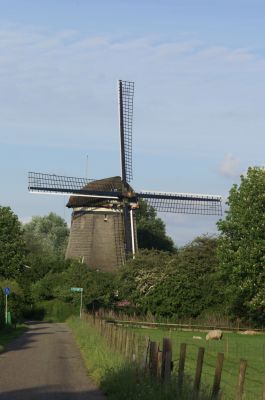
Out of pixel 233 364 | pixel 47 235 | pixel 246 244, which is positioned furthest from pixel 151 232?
pixel 233 364

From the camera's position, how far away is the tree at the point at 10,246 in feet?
244

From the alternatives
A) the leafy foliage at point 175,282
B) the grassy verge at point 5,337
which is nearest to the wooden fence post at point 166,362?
the grassy verge at point 5,337

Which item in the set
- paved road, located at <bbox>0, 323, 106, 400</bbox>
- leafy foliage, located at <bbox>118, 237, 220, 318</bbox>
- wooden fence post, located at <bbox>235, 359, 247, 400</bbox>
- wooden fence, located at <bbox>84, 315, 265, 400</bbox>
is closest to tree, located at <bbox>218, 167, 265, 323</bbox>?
leafy foliage, located at <bbox>118, 237, 220, 318</bbox>

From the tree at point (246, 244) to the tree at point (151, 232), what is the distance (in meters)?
51.0

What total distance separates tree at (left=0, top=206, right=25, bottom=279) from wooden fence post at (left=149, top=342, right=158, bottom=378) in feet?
192

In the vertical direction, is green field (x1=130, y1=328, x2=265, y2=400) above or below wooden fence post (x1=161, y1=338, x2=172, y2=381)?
below

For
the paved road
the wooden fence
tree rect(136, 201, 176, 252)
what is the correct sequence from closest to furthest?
the wooden fence → the paved road → tree rect(136, 201, 176, 252)

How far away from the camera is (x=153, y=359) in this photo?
55.0ft

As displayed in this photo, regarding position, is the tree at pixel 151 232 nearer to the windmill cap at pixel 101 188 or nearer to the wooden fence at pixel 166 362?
the windmill cap at pixel 101 188

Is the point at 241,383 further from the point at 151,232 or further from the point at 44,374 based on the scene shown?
the point at 151,232

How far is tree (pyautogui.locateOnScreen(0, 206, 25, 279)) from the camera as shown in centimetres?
7431

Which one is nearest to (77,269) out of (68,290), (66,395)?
(68,290)

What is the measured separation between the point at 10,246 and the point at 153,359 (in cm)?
5940

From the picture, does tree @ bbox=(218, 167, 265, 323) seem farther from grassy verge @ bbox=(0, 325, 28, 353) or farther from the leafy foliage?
grassy verge @ bbox=(0, 325, 28, 353)
